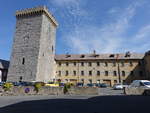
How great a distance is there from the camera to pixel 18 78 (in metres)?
35.5

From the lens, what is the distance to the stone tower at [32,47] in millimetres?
35375

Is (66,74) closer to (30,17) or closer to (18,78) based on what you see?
(18,78)

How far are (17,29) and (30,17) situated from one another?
15.6ft

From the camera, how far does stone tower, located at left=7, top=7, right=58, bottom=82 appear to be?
116 feet

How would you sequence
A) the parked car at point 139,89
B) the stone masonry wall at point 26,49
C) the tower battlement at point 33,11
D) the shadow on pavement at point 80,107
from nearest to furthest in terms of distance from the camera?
the shadow on pavement at point 80,107 → the parked car at point 139,89 → the stone masonry wall at point 26,49 → the tower battlement at point 33,11

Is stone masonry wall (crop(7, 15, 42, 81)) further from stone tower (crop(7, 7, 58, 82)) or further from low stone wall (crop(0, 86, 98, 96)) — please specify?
low stone wall (crop(0, 86, 98, 96))

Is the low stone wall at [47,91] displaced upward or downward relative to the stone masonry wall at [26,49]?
downward

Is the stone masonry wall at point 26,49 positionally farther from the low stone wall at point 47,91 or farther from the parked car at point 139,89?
the parked car at point 139,89

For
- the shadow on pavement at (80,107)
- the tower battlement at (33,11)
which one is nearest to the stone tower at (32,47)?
the tower battlement at (33,11)

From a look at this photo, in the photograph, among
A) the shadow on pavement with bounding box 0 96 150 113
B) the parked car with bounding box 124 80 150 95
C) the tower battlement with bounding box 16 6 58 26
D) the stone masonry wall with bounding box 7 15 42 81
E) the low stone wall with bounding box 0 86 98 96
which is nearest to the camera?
the shadow on pavement with bounding box 0 96 150 113

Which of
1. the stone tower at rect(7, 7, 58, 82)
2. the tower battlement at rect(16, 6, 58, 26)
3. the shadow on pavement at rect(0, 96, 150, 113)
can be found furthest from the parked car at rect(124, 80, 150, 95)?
the tower battlement at rect(16, 6, 58, 26)

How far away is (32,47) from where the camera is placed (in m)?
36.9

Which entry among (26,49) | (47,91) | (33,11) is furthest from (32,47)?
(47,91)

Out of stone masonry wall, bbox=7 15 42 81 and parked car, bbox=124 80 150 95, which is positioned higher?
stone masonry wall, bbox=7 15 42 81
